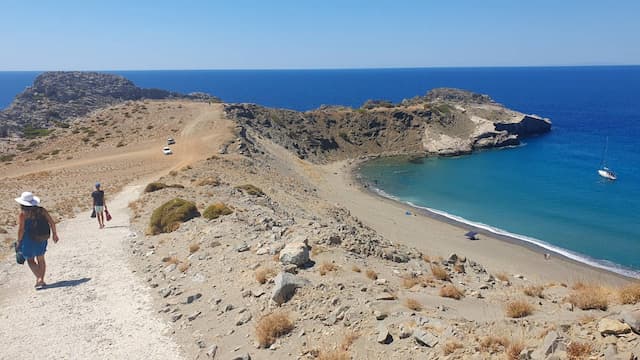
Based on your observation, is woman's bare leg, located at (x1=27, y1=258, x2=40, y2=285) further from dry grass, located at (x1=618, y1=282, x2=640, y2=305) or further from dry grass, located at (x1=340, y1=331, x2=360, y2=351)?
dry grass, located at (x1=618, y1=282, x2=640, y2=305)

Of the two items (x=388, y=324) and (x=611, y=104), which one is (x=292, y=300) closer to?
(x=388, y=324)

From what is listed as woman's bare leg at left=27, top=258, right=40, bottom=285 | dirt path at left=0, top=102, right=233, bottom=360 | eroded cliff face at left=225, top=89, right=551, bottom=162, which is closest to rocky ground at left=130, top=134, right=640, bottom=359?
dirt path at left=0, top=102, right=233, bottom=360

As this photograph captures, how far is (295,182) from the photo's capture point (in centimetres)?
5750

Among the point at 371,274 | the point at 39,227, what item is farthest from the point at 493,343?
the point at 39,227

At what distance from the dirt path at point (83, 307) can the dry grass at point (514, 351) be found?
6966 mm

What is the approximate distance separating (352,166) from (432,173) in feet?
46.7

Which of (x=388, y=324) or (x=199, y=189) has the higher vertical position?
(x=388, y=324)

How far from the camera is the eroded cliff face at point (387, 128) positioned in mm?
91438

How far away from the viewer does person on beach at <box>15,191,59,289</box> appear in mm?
14508

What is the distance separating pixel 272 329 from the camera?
1107 cm

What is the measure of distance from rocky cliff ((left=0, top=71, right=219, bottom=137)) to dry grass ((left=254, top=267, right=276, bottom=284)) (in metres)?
80.9

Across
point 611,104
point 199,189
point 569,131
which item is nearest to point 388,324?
point 199,189

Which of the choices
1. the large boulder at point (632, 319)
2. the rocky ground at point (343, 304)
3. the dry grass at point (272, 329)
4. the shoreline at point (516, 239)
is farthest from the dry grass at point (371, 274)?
the shoreline at point (516, 239)

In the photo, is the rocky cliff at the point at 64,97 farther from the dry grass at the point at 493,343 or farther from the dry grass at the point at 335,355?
the dry grass at the point at 493,343
